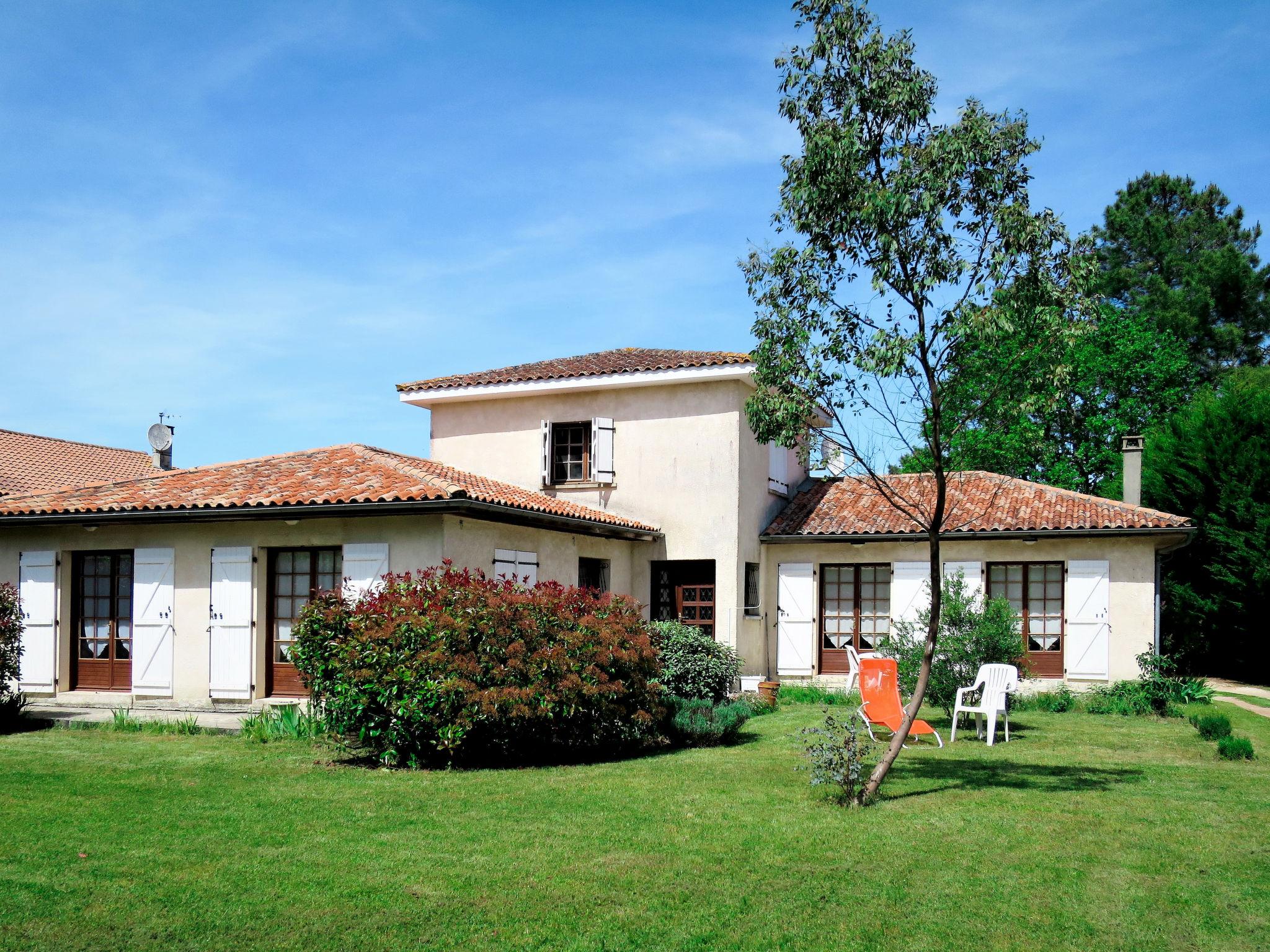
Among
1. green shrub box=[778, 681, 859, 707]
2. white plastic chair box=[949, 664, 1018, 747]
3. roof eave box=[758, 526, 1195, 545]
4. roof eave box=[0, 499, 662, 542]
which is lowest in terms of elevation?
green shrub box=[778, 681, 859, 707]

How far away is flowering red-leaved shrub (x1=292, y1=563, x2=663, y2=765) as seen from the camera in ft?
32.1

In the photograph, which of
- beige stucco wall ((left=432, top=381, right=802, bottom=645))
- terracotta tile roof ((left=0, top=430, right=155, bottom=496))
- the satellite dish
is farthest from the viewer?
the satellite dish

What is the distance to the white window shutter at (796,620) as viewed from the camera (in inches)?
719

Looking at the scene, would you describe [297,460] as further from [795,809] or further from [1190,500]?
[1190,500]

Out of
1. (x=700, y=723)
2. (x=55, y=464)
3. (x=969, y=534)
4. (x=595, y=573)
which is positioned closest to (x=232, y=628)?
(x=595, y=573)

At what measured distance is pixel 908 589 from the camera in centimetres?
1769

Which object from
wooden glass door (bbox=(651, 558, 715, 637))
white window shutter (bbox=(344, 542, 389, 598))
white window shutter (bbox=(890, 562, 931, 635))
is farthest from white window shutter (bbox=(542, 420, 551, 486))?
white window shutter (bbox=(890, 562, 931, 635))

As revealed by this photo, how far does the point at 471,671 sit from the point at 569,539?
6.44 meters

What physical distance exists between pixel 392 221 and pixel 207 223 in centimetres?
248

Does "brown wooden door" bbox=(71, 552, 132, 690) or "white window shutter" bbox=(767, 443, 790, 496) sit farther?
"white window shutter" bbox=(767, 443, 790, 496)

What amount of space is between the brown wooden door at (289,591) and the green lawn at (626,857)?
3.81m

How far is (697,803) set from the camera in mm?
8047

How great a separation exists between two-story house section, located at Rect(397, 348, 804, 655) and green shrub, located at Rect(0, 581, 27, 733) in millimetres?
7986

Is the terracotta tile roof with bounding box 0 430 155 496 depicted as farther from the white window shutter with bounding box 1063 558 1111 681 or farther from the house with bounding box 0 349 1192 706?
the white window shutter with bounding box 1063 558 1111 681
